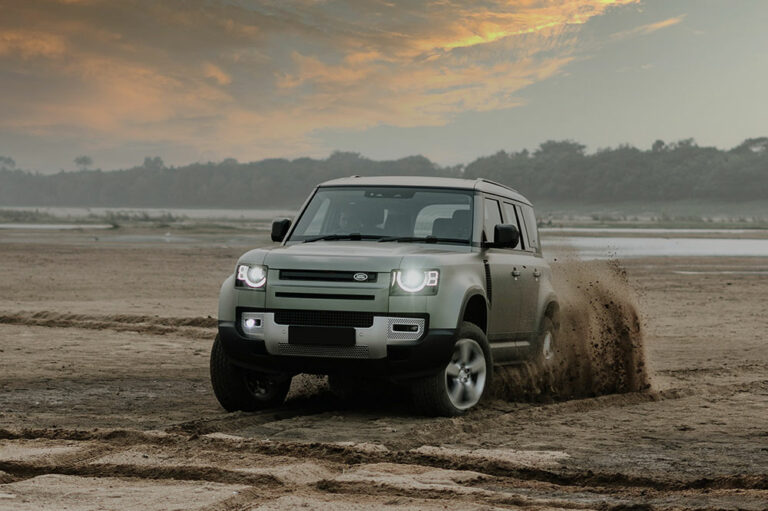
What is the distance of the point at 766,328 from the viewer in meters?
17.9

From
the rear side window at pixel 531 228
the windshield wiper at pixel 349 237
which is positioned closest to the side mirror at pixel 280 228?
the windshield wiper at pixel 349 237

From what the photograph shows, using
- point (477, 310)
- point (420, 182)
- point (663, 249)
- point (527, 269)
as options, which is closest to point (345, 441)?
point (477, 310)

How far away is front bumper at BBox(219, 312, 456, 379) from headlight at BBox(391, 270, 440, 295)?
21cm

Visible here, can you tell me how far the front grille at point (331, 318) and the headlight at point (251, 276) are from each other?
0.36 meters

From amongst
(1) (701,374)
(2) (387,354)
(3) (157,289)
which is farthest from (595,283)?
(3) (157,289)

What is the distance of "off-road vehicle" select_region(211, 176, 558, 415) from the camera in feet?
28.1

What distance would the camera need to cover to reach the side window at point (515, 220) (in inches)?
428

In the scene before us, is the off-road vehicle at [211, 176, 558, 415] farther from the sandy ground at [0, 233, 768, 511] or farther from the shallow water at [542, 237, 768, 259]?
the shallow water at [542, 237, 768, 259]

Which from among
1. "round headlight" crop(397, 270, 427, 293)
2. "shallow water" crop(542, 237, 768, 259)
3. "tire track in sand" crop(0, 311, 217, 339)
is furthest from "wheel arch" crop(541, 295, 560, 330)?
"shallow water" crop(542, 237, 768, 259)

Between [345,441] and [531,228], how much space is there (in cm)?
438

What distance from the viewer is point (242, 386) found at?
30.6ft

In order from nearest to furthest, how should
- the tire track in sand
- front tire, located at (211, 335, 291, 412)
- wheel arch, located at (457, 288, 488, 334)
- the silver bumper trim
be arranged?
the silver bumper trim → front tire, located at (211, 335, 291, 412) → wheel arch, located at (457, 288, 488, 334) → the tire track in sand

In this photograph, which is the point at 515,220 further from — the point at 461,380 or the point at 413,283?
the point at 413,283

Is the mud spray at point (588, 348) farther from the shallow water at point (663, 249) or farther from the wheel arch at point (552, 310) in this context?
the shallow water at point (663, 249)
